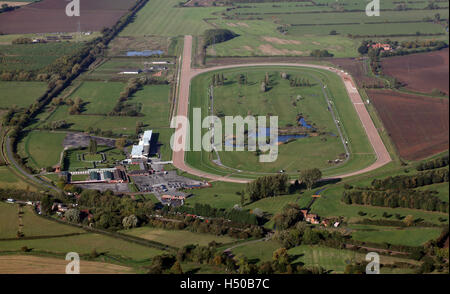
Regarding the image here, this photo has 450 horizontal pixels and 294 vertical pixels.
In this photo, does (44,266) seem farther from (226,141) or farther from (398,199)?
(398,199)

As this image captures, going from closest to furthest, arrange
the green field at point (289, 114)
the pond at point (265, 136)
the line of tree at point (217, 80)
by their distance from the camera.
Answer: the green field at point (289, 114) → the pond at point (265, 136) → the line of tree at point (217, 80)

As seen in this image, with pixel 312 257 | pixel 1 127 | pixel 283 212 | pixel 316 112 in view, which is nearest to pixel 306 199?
pixel 283 212

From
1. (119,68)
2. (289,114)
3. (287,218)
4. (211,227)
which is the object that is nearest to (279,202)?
(287,218)

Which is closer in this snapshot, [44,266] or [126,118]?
[44,266]

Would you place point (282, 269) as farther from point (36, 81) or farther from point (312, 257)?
point (36, 81)

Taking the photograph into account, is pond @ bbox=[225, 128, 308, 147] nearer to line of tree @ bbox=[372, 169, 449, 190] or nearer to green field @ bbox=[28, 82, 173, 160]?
green field @ bbox=[28, 82, 173, 160]

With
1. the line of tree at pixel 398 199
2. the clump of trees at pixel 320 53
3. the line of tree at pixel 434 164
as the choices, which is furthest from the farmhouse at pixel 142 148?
the clump of trees at pixel 320 53

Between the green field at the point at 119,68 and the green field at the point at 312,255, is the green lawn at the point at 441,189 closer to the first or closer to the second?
the green field at the point at 312,255
